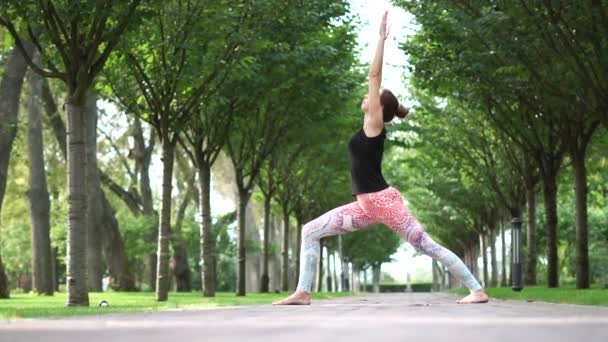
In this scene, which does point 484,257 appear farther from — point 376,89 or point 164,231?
point 376,89

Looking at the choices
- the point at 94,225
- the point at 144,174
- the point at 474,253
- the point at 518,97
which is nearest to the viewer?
the point at 518,97

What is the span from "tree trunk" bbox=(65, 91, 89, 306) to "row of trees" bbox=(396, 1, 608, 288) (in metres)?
7.91

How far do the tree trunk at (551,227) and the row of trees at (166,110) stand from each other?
19.4ft

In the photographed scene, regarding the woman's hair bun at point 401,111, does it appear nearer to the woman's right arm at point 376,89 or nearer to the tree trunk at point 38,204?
the woman's right arm at point 376,89

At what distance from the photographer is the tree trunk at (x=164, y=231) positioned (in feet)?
66.5

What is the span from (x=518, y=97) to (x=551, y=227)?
3998 mm

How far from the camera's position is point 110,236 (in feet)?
119

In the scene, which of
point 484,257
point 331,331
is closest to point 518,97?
point 331,331

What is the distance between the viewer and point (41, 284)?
33.2 m

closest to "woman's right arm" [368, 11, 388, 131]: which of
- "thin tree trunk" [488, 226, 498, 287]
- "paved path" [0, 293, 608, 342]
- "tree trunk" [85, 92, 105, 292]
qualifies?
"paved path" [0, 293, 608, 342]

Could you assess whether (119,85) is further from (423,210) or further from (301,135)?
(423,210)

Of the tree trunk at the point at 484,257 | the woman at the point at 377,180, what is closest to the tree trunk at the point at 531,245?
the tree trunk at the point at 484,257

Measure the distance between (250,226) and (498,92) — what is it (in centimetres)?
2336

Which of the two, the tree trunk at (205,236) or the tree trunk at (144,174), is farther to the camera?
the tree trunk at (144,174)
